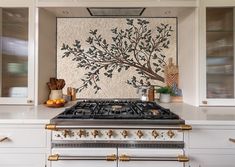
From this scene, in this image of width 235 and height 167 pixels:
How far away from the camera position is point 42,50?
1.88 metres

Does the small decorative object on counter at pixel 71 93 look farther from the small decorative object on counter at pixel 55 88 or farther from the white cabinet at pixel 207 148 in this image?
the white cabinet at pixel 207 148

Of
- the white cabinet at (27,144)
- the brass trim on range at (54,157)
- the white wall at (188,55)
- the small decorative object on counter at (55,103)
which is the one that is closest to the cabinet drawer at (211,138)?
the white wall at (188,55)

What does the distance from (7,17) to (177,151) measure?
5.75 feet

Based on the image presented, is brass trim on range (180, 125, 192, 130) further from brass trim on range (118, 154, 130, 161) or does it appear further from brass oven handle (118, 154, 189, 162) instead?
brass trim on range (118, 154, 130, 161)

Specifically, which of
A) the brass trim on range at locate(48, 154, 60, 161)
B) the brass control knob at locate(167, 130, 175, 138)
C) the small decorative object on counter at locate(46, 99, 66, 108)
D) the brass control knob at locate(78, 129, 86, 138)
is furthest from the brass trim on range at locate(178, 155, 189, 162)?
the small decorative object on counter at locate(46, 99, 66, 108)

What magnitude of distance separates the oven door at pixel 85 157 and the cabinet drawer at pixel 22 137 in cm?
12

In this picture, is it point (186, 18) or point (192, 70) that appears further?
point (186, 18)

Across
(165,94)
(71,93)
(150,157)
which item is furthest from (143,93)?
(150,157)

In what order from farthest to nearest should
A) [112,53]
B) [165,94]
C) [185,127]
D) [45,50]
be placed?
1. [112,53]
2. [165,94]
3. [45,50]
4. [185,127]

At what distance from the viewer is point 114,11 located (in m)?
1.95

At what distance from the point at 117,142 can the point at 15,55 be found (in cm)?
124

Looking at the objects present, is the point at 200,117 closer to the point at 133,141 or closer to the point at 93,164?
the point at 133,141

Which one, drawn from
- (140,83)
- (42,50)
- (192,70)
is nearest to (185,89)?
(192,70)

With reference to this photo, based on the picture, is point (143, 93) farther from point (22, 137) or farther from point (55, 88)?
point (22, 137)
